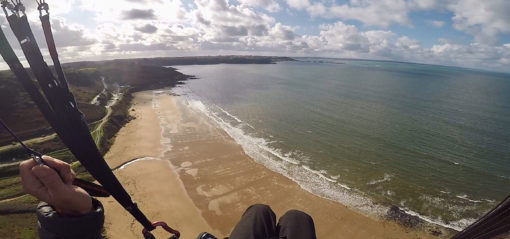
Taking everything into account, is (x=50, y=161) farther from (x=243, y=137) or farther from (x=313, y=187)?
(x=243, y=137)

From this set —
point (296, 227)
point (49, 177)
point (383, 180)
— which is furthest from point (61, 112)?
point (383, 180)

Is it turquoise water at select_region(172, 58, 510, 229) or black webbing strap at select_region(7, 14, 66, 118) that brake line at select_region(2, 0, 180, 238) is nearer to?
black webbing strap at select_region(7, 14, 66, 118)

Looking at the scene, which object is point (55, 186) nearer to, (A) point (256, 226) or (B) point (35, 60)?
(B) point (35, 60)

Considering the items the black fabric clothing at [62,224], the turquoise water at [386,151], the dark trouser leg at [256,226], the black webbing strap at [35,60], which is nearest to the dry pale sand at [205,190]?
the turquoise water at [386,151]

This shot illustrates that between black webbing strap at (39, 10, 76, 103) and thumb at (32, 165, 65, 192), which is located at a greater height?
black webbing strap at (39, 10, 76, 103)

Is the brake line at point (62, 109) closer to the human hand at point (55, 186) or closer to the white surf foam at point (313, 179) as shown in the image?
the human hand at point (55, 186)

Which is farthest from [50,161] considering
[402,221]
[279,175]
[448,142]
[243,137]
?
[448,142]

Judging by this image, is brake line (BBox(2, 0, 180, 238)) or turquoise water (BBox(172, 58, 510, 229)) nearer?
brake line (BBox(2, 0, 180, 238))

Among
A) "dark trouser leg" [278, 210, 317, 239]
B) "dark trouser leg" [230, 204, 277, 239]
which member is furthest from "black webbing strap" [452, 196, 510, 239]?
"dark trouser leg" [230, 204, 277, 239]
